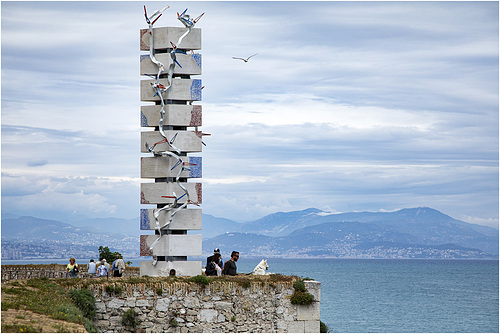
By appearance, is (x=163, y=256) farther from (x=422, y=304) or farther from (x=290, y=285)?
(x=422, y=304)

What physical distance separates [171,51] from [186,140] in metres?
3.14

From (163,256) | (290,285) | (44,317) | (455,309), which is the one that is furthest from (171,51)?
(455,309)

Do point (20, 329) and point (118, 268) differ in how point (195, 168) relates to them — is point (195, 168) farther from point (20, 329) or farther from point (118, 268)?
point (20, 329)

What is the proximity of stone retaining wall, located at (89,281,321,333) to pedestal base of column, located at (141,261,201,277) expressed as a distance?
2260 mm

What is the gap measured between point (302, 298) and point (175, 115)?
24.5 feet

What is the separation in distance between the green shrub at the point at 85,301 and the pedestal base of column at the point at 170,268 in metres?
3.69

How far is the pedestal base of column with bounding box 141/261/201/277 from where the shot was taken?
24.9 metres

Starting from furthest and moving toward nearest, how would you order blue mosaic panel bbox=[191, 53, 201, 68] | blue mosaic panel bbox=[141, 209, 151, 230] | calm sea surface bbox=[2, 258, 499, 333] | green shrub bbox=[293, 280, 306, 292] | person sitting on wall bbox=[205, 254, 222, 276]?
calm sea surface bbox=[2, 258, 499, 333] < blue mosaic panel bbox=[191, 53, 201, 68] < blue mosaic panel bbox=[141, 209, 151, 230] < person sitting on wall bbox=[205, 254, 222, 276] < green shrub bbox=[293, 280, 306, 292]

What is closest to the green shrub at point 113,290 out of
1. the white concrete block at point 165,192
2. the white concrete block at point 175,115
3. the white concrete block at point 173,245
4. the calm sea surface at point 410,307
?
the white concrete block at point 173,245

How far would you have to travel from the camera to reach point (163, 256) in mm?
25141

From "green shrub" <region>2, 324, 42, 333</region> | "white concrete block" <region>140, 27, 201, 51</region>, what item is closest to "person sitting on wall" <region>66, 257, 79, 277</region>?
"white concrete block" <region>140, 27, 201, 51</region>

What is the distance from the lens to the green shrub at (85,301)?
68.9 feet

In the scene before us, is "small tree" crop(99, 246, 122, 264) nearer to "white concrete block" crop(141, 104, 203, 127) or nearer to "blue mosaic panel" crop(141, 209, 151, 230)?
"blue mosaic panel" crop(141, 209, 151, 230)

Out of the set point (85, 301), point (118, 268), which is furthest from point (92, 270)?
point (85, 301)
